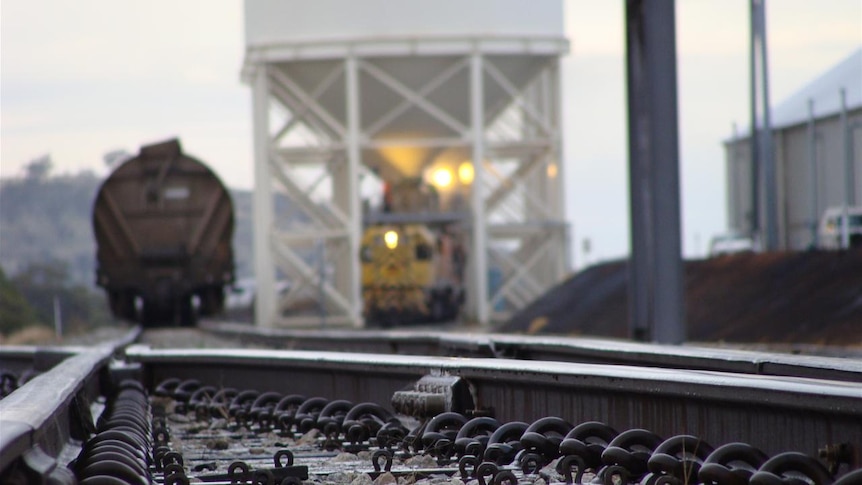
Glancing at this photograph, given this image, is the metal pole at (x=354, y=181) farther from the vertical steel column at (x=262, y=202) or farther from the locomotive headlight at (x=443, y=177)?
the locomotive headlight at (x=443, y=177)

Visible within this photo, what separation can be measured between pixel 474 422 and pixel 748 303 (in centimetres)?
1630

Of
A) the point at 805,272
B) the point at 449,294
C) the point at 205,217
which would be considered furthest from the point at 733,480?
the point at 449,294

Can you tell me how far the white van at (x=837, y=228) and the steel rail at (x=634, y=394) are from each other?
28.8m

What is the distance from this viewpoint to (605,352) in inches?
317

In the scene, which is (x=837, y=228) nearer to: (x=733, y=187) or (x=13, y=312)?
(x=733, y=187)

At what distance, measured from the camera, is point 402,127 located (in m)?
40.5

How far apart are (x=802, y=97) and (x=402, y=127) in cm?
1559

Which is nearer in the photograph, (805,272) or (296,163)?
(805,272)

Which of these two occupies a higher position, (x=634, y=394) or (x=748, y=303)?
(x=634, y=394)

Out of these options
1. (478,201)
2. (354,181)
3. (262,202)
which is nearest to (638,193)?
(354,181)

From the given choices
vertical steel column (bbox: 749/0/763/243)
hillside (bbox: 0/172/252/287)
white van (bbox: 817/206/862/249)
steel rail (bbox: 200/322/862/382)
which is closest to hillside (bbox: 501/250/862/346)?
steel rail (bbox: 200/322/862/382)

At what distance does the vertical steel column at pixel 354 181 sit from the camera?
122ft

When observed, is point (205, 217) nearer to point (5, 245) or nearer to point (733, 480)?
point (733, 480)

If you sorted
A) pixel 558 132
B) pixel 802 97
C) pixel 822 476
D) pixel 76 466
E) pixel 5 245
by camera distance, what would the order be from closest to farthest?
1. pixel 822 476
2. pixel 76 466
3. pixel 558 132
4. pixel 802 97
5. pixel 5 245
